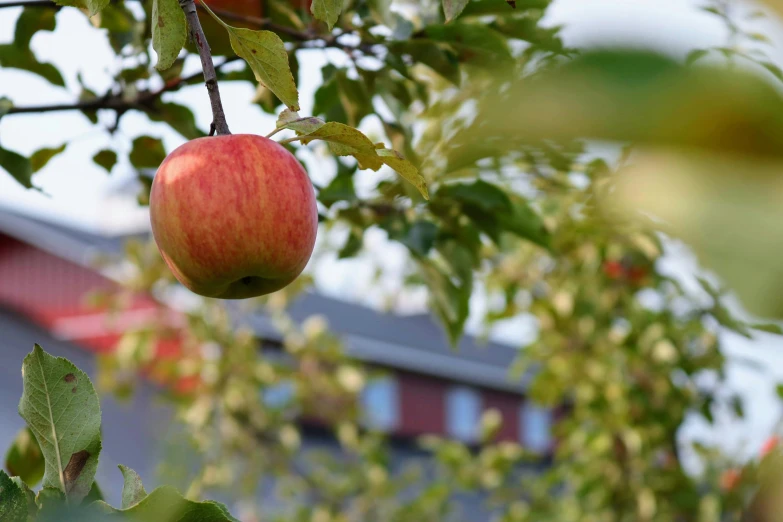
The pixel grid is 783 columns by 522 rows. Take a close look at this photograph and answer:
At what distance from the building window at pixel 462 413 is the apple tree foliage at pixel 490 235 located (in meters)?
10.8

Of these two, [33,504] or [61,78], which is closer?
[33,504]

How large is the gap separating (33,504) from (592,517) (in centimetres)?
325

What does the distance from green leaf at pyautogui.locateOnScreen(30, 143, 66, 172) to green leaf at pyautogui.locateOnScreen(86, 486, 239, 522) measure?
3.79 feet

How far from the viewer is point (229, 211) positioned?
974mm

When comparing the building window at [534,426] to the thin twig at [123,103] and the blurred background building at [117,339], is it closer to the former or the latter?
the blurred background building at [117,339]

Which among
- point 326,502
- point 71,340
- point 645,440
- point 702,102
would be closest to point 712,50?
point 702,102

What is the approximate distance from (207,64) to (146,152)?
0.80 metres

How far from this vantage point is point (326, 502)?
196 inches

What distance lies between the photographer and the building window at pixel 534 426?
18.5m

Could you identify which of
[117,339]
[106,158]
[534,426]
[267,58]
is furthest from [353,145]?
[534,426]

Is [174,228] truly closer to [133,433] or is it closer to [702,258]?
[702,258]

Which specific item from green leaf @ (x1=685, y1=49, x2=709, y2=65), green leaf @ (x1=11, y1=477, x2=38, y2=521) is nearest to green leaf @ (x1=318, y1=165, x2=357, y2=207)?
green leaf @ (x1=11, y1=477, x2=38, y2=521)

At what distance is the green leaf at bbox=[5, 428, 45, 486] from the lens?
4.10 feet

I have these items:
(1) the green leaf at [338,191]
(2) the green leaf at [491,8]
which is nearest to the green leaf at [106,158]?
(1) the green leaf at [338,191]
